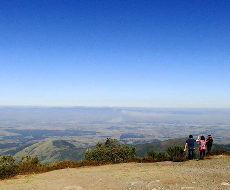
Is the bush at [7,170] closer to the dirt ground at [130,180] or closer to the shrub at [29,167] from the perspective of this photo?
the shrub at [29,167]

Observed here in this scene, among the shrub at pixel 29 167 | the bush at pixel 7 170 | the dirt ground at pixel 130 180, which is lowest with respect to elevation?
the shrub at pixel 29 167

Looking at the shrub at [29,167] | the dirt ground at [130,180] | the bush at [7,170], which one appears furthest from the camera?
the shrub at [29,167]

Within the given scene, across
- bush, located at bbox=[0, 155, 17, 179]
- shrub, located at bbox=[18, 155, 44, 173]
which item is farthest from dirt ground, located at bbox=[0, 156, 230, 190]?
shrub, located at bbox=[18, 155, 44, 173]

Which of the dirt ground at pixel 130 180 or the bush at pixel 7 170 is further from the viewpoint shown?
the bush at pixel 7 170

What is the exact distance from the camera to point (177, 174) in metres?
14.6

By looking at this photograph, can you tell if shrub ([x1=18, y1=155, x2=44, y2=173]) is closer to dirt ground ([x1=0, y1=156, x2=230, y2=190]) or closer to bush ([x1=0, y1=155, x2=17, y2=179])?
bush ([x1=0, y1=155, x2=17, y2=179])

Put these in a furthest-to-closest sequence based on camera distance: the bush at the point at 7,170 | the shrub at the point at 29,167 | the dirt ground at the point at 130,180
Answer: the shrub at the point at 29,167
the bush at the point at 7,170
the dirt ground at the point at 130,180

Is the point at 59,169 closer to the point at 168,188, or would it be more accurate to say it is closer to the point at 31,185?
the point at 31,185

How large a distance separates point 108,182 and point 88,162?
720cm

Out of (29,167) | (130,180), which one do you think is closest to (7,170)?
(29,167)

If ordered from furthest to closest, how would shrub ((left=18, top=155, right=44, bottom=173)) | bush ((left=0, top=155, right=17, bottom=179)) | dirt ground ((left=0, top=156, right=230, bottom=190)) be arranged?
shrub ((left=18, top=155, right=44, bottom=173)), bush ((left=0, top=155, right=17, bottom=179)), dirt ground ((left=0, top=156, right=230, bottom=190))

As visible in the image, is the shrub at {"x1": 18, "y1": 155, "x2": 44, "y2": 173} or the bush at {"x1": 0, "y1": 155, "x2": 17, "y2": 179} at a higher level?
the bush at {"x1": 0, "y1": 155, "x2": 17, "y2": 179}

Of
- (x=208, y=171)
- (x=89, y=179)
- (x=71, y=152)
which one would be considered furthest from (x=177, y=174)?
(x=71, y=152)

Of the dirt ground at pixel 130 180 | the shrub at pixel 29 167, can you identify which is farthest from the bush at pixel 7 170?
the dirt ground at pixel 130 180
